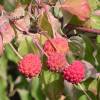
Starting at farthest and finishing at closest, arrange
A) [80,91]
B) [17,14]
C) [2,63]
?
[2,63] → [80,91] → [17,14]

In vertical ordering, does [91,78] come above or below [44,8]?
below

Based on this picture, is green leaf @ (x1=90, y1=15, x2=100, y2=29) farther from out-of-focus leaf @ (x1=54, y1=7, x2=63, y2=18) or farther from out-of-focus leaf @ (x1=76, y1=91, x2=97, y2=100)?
out-of-focus leaf @ (x1=76, y1=91, x2=97, y2=100)

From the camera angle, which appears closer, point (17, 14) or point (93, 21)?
point (17, 14)

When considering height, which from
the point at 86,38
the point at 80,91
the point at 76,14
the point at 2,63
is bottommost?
the point at 2,63

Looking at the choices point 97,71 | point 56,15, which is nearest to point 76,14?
point 56,15

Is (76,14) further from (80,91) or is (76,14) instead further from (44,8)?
(80,91)

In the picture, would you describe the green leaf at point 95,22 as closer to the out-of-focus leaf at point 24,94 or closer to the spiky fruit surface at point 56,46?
the spiky fruit surface at point 56,46

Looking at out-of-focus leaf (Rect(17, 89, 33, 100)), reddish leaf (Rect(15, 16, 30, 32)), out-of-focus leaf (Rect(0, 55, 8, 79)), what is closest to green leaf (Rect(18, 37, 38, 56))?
reddish leaf (Rect(15, 16, 30, 32))
